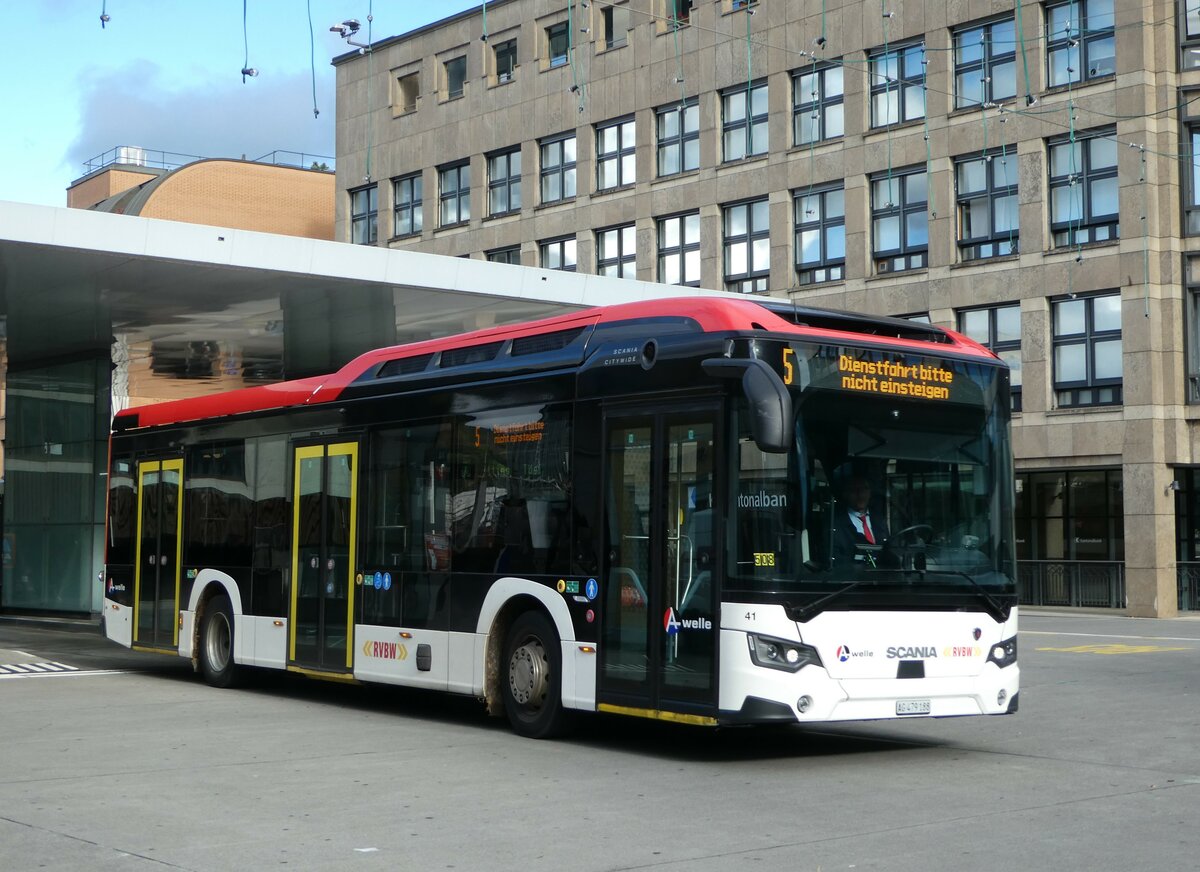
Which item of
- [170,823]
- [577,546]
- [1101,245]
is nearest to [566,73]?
[1101,245]

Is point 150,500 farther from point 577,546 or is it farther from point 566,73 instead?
point 566,73

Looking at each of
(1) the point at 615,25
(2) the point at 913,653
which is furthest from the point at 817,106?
(2) the point at 913,653

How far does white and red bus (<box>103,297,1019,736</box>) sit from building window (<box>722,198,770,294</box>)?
28.1 metres

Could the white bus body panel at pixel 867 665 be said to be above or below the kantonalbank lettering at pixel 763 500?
below

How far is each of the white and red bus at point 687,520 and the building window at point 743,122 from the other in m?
28.6

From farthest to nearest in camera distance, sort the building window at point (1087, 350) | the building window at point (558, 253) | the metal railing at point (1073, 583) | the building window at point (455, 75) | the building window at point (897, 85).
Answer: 1. the building window at point (455, 75)
2. the building window at point (558, 253)
3. the building window at point (897, 85)
4. the metal railing at point (1073, 583)
5. the building window at point (1087, 350)

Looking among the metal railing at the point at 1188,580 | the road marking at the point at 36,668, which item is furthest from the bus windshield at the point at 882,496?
the metal railing at the point at 1188,580

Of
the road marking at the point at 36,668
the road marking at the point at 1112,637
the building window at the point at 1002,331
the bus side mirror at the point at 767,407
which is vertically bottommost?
the road marking at the point at 1112,637

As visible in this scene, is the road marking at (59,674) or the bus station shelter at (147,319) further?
the bus station shelter at (147,319)

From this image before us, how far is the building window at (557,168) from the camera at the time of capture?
4706cm

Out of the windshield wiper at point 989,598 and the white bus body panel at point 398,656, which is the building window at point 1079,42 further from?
the windshield wiper at point 989,598

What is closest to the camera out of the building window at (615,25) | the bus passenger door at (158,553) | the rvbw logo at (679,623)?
the rvbw logo at (679,623)

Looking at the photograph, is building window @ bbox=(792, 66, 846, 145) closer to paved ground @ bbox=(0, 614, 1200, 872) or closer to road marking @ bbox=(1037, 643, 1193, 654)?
road marking @ bbox=(1037, 643, 1193, 654)

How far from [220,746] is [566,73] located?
3691 cm
